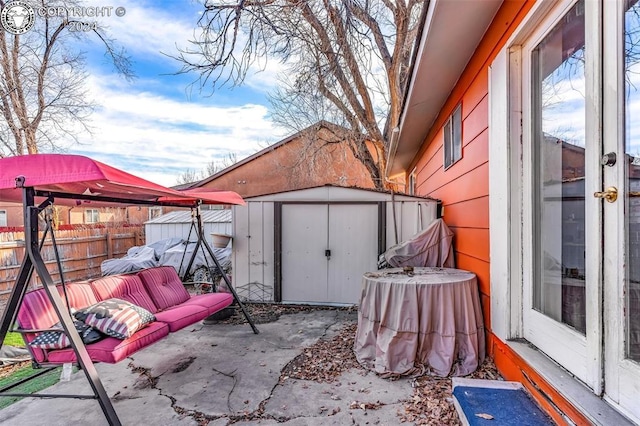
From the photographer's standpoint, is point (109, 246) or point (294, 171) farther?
point (294, 171)

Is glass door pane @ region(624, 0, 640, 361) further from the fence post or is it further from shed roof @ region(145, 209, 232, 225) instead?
the fence post

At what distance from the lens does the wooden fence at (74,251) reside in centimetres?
695

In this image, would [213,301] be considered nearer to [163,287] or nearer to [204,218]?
[163,287]

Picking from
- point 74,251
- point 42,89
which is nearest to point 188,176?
point 42,89

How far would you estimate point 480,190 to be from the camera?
3166mm

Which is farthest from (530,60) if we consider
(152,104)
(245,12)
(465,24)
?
(152,104)

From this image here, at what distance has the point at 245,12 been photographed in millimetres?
3740

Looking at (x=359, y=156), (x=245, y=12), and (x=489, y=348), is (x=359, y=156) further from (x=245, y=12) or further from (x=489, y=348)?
(x=489, y=348)

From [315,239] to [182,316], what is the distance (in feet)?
9.58

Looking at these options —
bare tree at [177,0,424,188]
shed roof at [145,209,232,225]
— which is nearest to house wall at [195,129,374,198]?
shed roof at [145,209,232,225]

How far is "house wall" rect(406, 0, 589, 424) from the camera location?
82.8 inches

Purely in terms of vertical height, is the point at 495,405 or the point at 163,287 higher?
the point at 163,287

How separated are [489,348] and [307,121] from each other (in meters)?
9.49

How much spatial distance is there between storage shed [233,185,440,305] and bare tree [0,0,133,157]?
688cm
